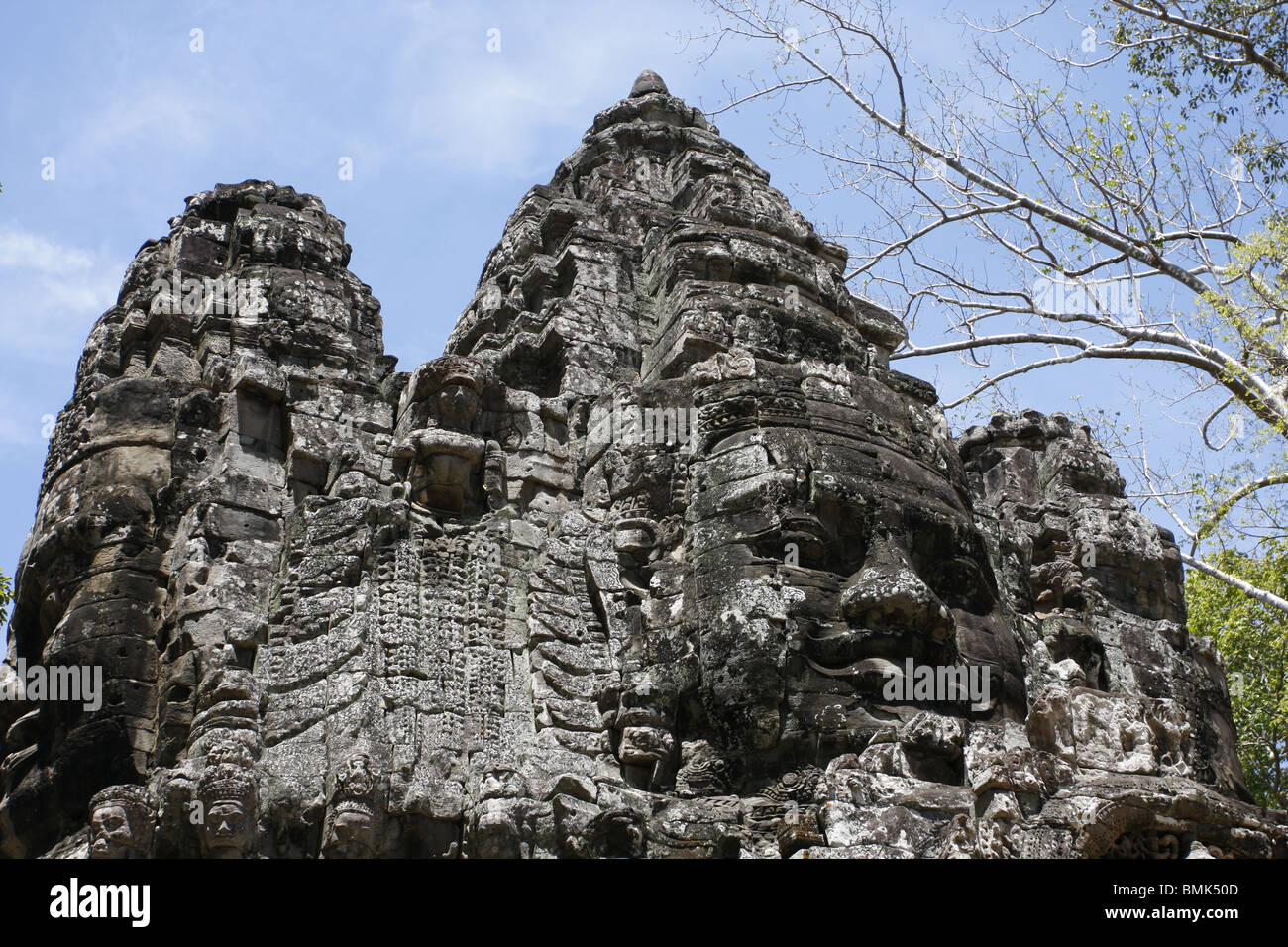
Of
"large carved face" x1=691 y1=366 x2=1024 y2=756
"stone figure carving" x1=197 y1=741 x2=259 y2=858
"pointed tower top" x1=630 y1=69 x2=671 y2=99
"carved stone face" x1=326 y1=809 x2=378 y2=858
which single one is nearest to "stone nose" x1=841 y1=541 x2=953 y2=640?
"large carved face" x1=691 y1=366 x2=1024 y2=756

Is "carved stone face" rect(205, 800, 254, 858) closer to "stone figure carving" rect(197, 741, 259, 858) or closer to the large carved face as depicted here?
"stone figure carving" rect(197, 741, 259, 858)

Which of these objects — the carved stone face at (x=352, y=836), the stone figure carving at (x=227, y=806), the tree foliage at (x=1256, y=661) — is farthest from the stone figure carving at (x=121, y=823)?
the tree foliage at (x=1256, y=661)

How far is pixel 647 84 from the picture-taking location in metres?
15.4

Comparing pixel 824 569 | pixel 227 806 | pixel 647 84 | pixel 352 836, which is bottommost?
pixel 352 836

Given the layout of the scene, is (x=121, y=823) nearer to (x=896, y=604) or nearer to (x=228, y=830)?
(x=228, y=830)

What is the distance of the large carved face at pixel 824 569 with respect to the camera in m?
8.47

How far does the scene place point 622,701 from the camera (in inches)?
Answer: 341

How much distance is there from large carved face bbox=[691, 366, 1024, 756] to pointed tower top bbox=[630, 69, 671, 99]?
19.8 feet

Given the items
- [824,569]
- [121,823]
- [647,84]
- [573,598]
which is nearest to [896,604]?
Answer: [824,569]

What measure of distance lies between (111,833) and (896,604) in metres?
4.54

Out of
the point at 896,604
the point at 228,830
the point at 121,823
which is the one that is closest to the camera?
the point at 228,830

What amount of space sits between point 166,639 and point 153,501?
1.14m
